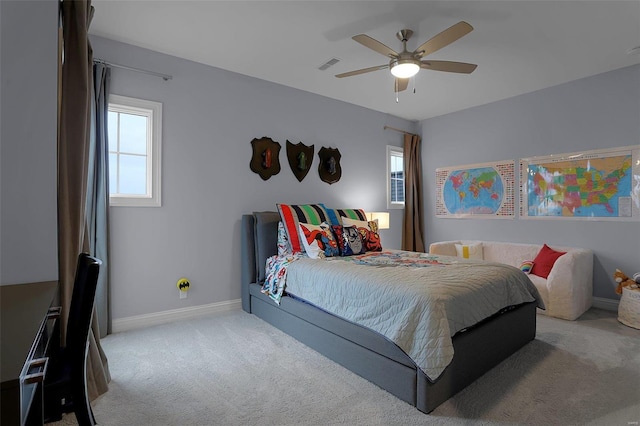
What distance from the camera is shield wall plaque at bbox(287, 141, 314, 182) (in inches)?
165

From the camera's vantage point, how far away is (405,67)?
8.93ft

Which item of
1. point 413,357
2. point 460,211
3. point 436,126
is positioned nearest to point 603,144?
point 460,211

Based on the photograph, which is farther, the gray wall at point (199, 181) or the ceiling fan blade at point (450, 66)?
the gray wall at point (199, 181)

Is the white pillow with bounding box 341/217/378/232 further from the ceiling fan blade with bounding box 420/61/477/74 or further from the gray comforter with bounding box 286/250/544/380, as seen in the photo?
the ceiling fan blade with bounding box 420/61/477/74

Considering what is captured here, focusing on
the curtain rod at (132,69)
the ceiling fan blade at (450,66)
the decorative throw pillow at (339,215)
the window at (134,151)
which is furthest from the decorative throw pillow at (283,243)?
the ceiling fan blade at (450,66)

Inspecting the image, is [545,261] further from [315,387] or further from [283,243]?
[315,387]

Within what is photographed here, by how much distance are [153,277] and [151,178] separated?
97 cm

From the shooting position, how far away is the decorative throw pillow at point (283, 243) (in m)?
3.43

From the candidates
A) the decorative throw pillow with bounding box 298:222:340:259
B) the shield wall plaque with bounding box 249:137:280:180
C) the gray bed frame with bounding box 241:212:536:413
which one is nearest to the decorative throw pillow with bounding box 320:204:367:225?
the decorative throw pillow with bounding box 298:222:340:259

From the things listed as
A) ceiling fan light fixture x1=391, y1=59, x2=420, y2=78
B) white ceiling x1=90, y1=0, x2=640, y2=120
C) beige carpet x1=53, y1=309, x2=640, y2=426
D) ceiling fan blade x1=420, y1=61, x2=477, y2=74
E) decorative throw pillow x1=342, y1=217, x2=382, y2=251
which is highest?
white ceiling x1=90, y1=0, x2=640, y2=120

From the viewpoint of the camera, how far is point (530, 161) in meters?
4.34

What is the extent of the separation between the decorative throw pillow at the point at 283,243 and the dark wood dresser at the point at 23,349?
6.81ft

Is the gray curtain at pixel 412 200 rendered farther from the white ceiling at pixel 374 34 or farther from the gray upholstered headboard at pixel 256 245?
the gray upholstered headboard at pixel 256 245

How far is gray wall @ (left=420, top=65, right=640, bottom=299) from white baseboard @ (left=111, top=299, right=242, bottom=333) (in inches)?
140
